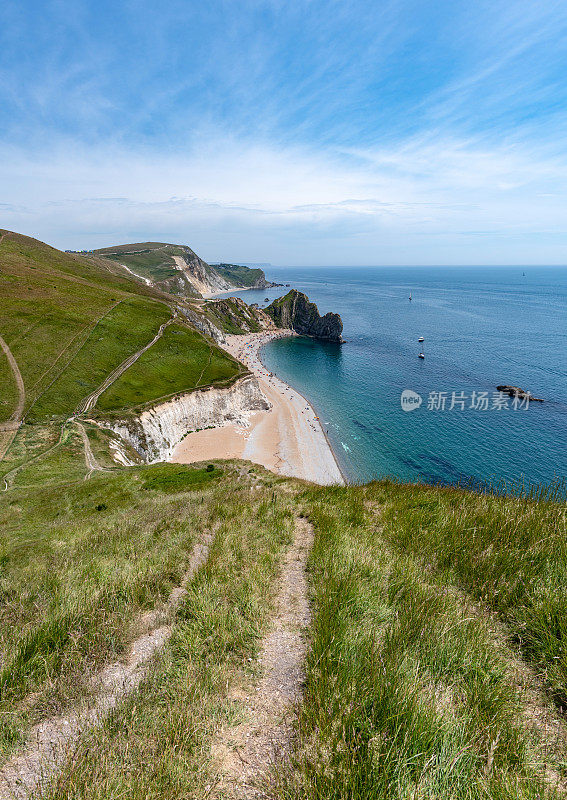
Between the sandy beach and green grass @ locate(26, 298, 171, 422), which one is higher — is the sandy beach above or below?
below

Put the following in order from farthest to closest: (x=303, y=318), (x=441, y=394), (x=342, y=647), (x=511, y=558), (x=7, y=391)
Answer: (x=303, y=318)
(x=441, y=394)
(x=7, y=391)
(x=511, y=558)
(x=342, y=647)

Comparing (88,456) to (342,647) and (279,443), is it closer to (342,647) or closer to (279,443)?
(279,443)

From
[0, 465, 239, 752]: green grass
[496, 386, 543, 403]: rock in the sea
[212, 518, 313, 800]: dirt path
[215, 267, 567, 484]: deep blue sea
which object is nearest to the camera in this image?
[212, 518, 313, 800]: dirt path

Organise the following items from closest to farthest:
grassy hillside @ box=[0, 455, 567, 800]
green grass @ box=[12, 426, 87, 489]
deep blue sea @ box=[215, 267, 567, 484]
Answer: grassy hillside @ box=[0, 455, 567, 800]
green grass @ box=[12, 426, 87, 489]
deep blue sea @ box=[215, 267, 567, 484]

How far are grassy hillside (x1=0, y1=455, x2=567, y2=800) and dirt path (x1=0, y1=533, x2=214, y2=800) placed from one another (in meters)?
0.19

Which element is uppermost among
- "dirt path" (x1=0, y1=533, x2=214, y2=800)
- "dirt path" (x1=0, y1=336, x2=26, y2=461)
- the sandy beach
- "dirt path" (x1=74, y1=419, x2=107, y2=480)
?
"dirt path" (x1=0, y1=533, x2=214, y2=800)

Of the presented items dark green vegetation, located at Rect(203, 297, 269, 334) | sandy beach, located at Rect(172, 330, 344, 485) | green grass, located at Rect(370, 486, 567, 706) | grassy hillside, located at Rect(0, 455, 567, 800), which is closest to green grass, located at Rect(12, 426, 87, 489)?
sandy beach, located at Rect(172, 330, 344, 485)

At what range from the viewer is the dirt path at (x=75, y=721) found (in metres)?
3.19

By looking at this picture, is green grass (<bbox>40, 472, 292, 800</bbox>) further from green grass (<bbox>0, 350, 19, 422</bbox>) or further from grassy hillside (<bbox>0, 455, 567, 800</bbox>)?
green grass (<bbox>0, 350, 19, 422</bbox>)

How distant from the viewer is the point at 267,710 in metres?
3.79

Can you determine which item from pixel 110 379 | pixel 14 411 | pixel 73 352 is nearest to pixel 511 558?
pixel 14 411

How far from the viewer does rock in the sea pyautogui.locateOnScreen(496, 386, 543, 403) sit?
235ft

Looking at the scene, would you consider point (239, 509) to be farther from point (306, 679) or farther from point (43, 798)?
point (43, 798)

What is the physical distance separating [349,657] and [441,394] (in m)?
85.6
